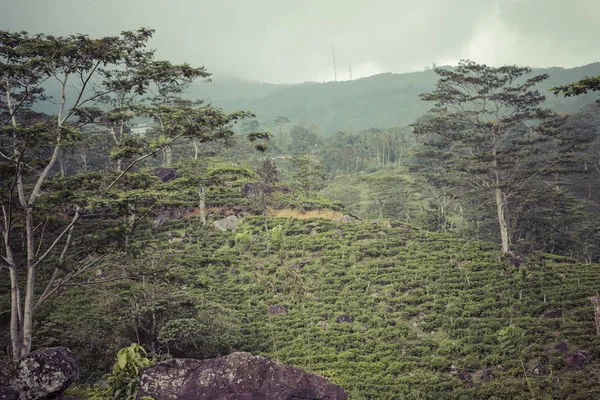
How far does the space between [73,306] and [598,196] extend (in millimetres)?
51441

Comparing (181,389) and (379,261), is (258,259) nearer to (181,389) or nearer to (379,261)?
(379,261)

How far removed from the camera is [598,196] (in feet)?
142

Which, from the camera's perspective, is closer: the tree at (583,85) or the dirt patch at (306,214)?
the tree at (583,85)

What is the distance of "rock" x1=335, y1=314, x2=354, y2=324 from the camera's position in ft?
64.5

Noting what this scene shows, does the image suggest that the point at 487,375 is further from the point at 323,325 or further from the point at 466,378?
the point at 323,325

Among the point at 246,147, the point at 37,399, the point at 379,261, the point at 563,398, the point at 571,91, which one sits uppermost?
the point at 246,147

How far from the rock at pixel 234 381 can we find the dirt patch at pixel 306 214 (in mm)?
25918

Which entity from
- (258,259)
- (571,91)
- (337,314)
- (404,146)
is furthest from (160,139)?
(404,146)

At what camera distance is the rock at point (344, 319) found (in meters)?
19.6

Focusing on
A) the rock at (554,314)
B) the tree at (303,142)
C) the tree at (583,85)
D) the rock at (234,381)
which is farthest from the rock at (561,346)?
the tree at (303,142)

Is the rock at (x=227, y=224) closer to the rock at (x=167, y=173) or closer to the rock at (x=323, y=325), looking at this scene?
the rock at (x=167, y=173)

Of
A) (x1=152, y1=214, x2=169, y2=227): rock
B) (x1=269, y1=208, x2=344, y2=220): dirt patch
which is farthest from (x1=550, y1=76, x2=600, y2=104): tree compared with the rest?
(x1=152, y1=214, x2=169, y2=227): rock

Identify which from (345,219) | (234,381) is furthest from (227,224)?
(234,381)

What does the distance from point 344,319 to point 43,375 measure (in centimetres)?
1435
